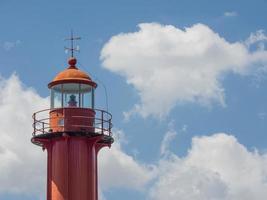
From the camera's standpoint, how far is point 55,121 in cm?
4444

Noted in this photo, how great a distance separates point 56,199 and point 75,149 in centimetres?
284

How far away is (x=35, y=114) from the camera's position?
146ft

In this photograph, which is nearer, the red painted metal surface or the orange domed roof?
the red painted metal surface

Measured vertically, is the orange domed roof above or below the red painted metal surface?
above

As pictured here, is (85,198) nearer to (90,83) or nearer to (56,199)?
(56,199)

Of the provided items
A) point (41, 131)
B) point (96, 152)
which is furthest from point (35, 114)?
point (96, 152)

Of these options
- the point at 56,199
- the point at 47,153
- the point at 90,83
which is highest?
the point at 90,83

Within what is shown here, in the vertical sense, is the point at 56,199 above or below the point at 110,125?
below

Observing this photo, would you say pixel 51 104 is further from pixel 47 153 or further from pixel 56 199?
pixel 56 199

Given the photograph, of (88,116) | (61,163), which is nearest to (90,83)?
(88,116)

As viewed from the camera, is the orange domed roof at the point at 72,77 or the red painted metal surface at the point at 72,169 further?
the orange domed roof at the point at 72,77

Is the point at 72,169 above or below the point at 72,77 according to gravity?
below

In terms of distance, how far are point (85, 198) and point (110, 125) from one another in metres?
4.35

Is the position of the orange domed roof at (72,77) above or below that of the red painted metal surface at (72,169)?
above
